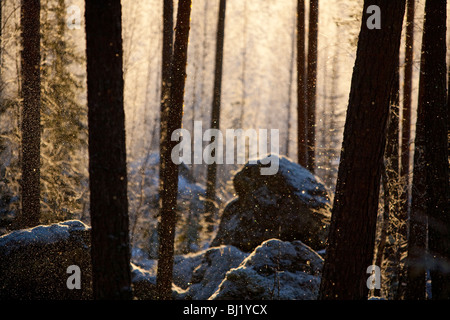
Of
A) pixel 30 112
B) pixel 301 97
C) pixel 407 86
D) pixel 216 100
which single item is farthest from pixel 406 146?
pixel 216 100

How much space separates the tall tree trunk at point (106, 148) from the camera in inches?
187

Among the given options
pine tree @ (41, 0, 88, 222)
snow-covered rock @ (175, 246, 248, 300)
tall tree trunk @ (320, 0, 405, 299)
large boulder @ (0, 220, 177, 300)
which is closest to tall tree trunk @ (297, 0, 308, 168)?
snow-covered rock @ (175, 246, 248, 300)

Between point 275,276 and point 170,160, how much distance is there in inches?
134

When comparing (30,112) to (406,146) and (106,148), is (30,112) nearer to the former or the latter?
(106,148)

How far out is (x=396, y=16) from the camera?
5.35 meters

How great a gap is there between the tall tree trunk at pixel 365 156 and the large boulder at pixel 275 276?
192 centimetres

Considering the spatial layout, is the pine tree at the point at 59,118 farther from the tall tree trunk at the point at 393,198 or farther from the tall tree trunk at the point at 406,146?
the tall tree trunk at the point at 406,146

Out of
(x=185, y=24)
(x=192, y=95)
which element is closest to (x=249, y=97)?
(x=192, y=95)

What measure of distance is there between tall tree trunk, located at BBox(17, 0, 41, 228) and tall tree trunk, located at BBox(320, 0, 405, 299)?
913 centimetres

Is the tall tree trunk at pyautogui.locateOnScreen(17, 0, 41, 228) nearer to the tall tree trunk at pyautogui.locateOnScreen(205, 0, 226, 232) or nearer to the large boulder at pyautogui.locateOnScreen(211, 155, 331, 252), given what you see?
the large boulder at pyautogui.locateOnScreen(211, 155, 331, 252)

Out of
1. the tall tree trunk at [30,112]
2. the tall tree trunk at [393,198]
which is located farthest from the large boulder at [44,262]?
the tall tree trunk at [393,198]

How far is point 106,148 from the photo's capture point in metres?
4.79
